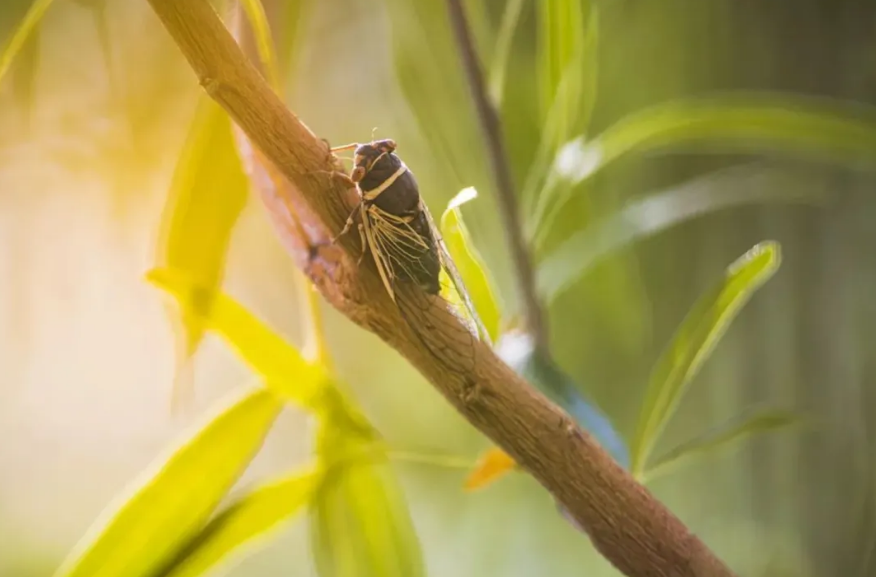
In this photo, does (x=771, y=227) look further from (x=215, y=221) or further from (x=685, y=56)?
(x=215, y=221)

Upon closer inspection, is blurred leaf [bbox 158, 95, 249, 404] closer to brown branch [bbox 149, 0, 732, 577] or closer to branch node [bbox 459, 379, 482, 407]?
brown branch [bbox 149, 0, 732, 577]

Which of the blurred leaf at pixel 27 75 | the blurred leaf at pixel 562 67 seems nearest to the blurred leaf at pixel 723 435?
the blurred leaf at pixel 562 67

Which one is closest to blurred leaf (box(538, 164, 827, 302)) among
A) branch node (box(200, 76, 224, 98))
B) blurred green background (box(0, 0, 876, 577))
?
blurred green background (box(0, 0, 876, 577))

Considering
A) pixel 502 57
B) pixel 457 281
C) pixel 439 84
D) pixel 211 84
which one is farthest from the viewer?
pixel 439 84

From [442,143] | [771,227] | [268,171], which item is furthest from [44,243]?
[771,227]

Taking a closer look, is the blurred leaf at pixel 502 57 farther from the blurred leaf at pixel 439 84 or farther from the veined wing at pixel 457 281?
the veined wing at pixel 457 281

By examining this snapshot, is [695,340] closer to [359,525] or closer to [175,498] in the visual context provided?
[359,525]

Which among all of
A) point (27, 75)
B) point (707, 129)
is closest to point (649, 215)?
point (707, 129)
